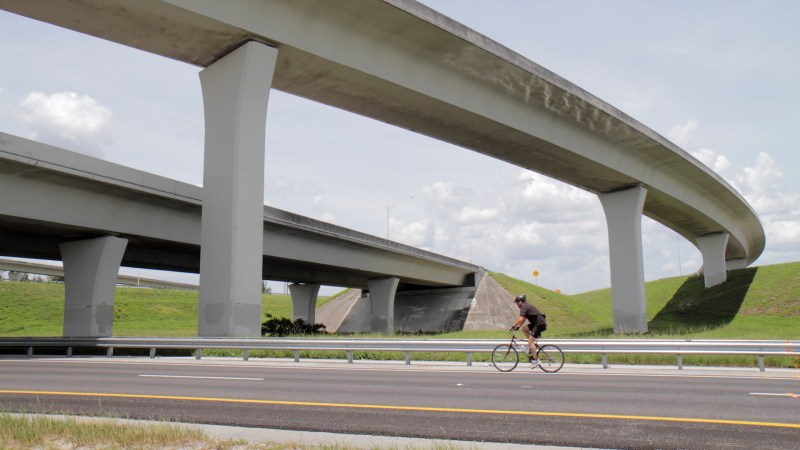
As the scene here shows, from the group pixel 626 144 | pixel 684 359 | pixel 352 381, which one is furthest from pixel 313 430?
pixel 626 144

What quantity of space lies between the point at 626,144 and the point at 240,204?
20267 mm

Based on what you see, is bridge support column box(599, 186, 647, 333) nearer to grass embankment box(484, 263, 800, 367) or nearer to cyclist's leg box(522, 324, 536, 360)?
grass embankment box(484, 263, 800, 367)

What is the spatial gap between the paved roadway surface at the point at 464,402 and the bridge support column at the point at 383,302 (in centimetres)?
3530

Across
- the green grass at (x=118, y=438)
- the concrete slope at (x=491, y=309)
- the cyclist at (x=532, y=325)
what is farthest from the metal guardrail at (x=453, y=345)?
the concrete slope at (x=491, y=309)

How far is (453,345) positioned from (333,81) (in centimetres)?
1076

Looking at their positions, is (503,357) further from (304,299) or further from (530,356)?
(304,299)

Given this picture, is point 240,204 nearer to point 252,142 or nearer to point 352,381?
point 252,142

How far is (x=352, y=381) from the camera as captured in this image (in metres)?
11.9

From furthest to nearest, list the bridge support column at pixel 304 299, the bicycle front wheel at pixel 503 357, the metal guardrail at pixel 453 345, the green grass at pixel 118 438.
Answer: the bridge support column at pixel 304 299 < the bicycle front wheel at pixel 503 357 < the metal guardrail at pixel 453 345 < the green grass at pixel 118 438

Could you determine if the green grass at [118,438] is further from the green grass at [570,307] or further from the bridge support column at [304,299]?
the bridge support column at [304,299]

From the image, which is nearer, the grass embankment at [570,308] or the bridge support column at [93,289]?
the bridge support column at [93,289]

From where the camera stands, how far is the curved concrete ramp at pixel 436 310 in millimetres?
51250

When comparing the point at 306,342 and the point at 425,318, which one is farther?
the point at 425,318

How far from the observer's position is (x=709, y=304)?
49406 mm
